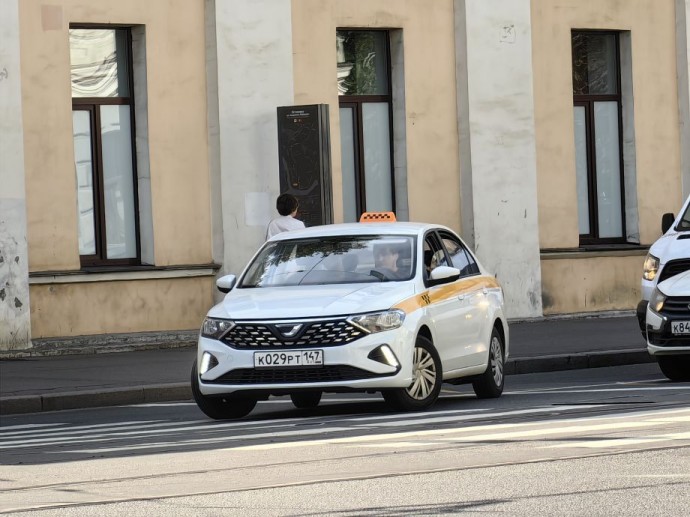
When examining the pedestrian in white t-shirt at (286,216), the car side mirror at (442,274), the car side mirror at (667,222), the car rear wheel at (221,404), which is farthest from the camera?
the pedestrian in white t-shirt at (286,216)

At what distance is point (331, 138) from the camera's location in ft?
84.2

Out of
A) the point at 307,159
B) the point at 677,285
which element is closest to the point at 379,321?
the point at 677,285

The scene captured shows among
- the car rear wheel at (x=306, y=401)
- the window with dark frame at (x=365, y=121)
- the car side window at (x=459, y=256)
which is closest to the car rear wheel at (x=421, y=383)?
the car side window at (x=459, y=256)

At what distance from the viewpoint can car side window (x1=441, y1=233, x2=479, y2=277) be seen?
15156mm

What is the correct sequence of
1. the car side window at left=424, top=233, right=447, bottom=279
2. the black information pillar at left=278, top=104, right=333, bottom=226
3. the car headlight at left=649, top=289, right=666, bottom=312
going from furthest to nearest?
the black information pillar at left=278, top=104, right=333, bottom=226, the car headlight at left=649, top=289, right=666, bottom=312, the car side window at left=424, top=233, right=447, bottom=279

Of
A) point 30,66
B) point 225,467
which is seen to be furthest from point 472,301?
point 30,66

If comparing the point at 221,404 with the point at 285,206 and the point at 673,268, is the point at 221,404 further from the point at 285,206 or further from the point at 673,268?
the point at 285,206

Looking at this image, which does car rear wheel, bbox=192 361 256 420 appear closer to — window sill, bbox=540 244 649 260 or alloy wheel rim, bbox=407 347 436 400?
alloy wheel rim, bbox=407 347 436 400

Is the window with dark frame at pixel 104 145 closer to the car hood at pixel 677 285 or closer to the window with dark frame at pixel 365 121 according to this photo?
the window with dark frame at pixel 365 121

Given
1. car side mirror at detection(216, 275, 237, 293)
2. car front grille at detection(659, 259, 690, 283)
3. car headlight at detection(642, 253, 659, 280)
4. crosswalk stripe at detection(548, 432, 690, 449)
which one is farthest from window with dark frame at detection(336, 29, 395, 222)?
crosswalk stripe at detection(548, 432, 690, 449)

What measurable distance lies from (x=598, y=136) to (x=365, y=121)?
4.43 meters

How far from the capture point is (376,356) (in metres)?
13.3

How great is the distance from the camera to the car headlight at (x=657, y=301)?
1609 centimetres

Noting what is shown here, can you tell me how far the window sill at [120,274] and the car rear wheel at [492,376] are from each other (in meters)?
9.09
